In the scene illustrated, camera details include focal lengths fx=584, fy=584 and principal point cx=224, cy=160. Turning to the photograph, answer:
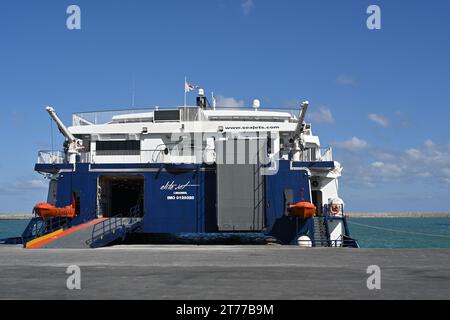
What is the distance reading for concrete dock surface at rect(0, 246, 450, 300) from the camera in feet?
34.0

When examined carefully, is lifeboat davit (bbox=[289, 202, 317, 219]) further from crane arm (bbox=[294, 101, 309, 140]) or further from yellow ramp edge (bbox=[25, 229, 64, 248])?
yellow ramp edge (bbox=[25, 229, 64, 248])

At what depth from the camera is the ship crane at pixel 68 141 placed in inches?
1238

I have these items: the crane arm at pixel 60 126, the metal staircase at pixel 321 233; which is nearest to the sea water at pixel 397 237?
the metal staircase at pixel 321 233

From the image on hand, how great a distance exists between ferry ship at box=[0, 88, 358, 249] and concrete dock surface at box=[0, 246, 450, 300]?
7.87m

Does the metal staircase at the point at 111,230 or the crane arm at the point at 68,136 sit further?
the crane arm at the point at 68,136

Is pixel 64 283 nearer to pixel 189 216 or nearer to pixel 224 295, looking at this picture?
pixel 224 295

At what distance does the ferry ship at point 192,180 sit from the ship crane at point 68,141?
6 cm

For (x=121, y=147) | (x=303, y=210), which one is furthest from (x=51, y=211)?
(x=303, y=210)

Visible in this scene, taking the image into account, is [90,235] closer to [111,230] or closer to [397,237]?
[111,230]

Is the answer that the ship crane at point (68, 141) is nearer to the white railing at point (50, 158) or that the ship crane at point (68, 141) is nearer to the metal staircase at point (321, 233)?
the white railing at point (50, 158)

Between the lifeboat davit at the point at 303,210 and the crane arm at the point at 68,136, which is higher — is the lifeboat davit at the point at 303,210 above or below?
below

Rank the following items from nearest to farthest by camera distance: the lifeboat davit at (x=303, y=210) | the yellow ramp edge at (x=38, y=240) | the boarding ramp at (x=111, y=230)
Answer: the yellow ramp edge at (x=38, y=240), the boarding ramp at (x=111, y=230), the lifeboat davit at (x=303, y=210)

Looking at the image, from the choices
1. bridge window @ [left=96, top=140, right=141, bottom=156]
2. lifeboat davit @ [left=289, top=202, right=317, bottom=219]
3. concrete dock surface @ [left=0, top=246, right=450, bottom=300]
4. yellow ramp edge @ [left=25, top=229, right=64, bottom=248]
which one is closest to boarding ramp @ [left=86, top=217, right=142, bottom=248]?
yellow ramp edge @ [left=25, top=229, right=64, bottom=248]

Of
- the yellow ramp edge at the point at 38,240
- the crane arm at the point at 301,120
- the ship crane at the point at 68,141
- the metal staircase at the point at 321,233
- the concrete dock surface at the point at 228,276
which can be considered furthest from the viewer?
the ship crane at the point at 68,141
